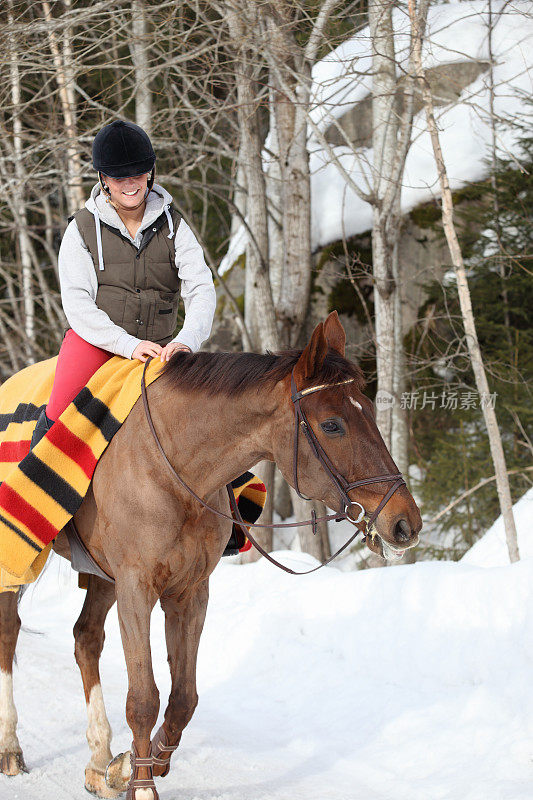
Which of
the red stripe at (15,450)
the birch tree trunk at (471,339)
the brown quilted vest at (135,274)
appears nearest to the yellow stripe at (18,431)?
the red stripe at (15,450)

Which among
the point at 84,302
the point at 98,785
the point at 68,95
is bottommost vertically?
the point at 98,785

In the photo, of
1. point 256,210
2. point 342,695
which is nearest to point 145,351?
point 342,695

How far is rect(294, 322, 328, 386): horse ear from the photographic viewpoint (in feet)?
9.00

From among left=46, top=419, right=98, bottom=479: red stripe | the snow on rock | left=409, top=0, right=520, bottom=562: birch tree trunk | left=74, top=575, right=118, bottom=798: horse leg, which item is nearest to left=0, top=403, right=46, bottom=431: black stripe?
left=46, top=419, right=98, bottom=479: red stripe

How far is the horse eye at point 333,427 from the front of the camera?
2730 mm

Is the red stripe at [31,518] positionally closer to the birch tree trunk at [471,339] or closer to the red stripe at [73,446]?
the red stripe at [73,446]

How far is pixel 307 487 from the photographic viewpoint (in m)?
2.80

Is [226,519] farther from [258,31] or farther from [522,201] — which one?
[522,201]

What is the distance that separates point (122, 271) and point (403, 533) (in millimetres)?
1804

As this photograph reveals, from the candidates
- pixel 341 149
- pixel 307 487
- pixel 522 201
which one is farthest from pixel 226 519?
pixel 341 149

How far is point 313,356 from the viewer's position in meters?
2.77

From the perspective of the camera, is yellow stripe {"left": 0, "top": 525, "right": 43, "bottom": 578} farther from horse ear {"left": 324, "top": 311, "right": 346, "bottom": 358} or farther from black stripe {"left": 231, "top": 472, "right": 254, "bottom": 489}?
horse ear {"left": 324, "top": 311, "right": 346, "bottom": 358}

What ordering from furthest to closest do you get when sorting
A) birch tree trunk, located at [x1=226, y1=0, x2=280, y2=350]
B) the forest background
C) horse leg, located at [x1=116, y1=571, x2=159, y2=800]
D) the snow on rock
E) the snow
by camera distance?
the snow < birch tree trunk, located at [x1=226, y1=0, x2=280, y2=350] < the forest background < the snow on rock < horse leg, located at [x1=116, y1=571, x2=159, y2=800]

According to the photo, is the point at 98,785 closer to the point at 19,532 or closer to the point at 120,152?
the point at 19,532
